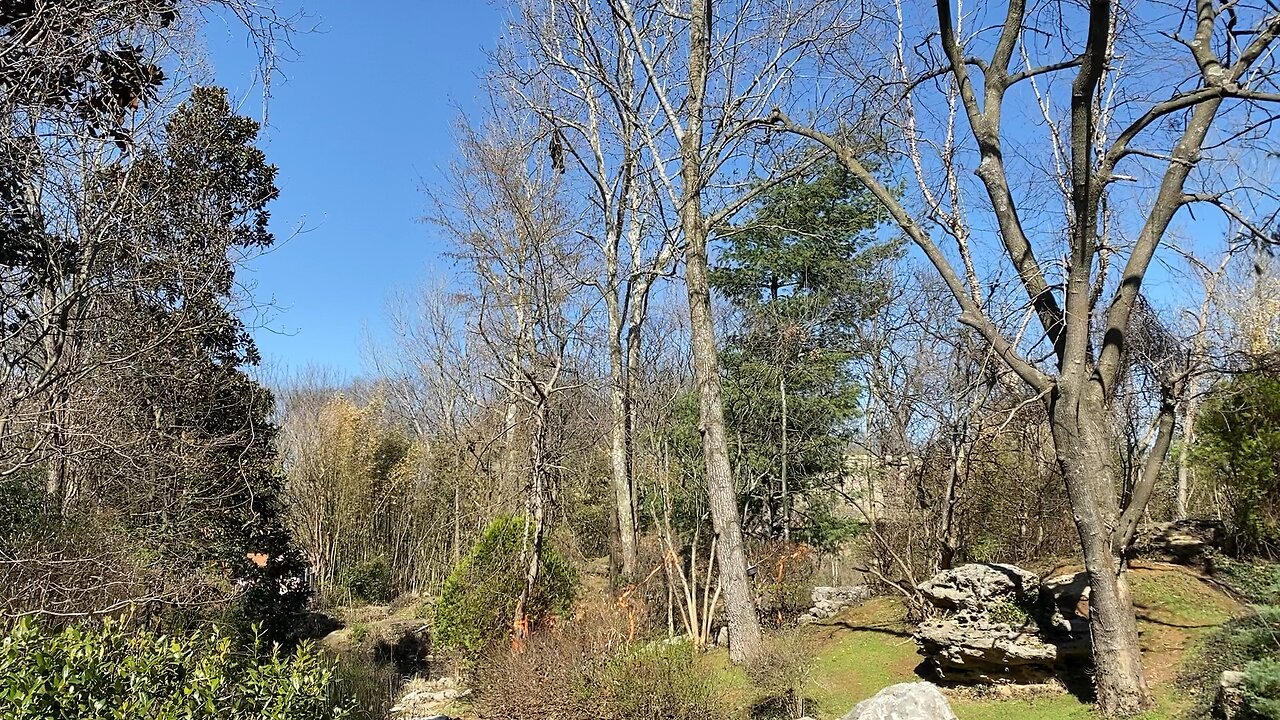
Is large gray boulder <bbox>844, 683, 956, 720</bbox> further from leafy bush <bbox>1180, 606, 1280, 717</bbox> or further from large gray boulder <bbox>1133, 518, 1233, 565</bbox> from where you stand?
large gray boulder <bbox>1133, 518, 1233, 565</bbox>

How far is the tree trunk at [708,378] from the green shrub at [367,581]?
9.47m

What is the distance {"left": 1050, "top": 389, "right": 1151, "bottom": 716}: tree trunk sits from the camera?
5109 millimetres

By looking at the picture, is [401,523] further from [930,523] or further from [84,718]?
[84,718]

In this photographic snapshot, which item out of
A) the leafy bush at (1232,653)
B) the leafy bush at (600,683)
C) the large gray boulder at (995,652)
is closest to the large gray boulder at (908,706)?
the leafy bush at (600,683)

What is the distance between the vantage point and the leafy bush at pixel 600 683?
203 inches

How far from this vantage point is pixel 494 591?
7648mm

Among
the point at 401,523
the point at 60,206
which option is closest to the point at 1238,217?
the point at 60,206

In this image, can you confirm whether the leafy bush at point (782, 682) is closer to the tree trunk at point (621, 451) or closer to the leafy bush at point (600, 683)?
the leafy bush at point (600, 683)

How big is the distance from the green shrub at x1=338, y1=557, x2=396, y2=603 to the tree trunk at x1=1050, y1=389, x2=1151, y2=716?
1297 centimetres

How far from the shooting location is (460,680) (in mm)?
7676

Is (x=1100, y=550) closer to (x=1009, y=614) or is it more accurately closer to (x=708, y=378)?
(x=1009, y=614)

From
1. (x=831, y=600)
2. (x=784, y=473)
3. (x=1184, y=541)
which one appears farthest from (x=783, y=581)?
(x=1184, y=541)

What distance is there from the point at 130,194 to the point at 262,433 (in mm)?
7228

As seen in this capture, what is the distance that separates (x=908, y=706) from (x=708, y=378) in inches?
166
